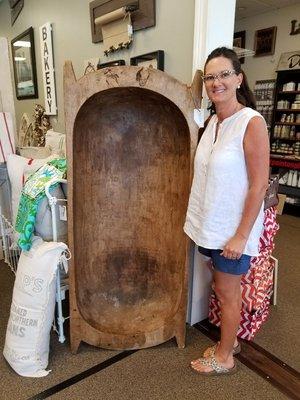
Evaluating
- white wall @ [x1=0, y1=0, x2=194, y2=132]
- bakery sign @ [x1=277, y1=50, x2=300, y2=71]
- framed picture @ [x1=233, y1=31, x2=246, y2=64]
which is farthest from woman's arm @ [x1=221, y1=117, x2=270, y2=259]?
framed picture @ [x1=233, y1=31, x2=246, y2=64]

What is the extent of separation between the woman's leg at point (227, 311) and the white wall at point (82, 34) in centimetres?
104

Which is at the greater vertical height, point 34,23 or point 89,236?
point 34,23

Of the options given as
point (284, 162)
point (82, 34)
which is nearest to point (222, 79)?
point (82, 34)

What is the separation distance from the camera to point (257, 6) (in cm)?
455

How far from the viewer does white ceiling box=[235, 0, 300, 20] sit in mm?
4344

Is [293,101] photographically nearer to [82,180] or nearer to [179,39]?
[179,39]

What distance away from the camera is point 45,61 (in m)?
3.37

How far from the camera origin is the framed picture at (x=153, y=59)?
69.8 inches

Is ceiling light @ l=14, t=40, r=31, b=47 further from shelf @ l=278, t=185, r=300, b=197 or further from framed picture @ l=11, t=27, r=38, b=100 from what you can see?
shelf @ l=278, t=185, r=300, b=197

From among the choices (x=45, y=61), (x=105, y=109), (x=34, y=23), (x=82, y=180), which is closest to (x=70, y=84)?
(x=105, y=109)

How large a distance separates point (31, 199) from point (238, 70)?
3.87 ft

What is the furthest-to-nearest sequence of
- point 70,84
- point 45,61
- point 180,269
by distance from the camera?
point 45,61 < point 180,269 < point 70,84

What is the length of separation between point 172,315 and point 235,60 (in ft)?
4.35

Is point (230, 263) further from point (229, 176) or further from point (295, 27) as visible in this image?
point (295, 27)
